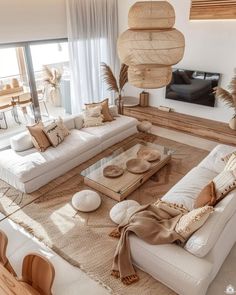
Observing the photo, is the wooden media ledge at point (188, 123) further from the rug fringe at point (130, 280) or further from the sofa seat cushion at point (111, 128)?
the rug fringe at point (130, 280)

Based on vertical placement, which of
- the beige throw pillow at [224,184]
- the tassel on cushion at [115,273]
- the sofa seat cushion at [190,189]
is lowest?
the tassel on cushion at [115,273]

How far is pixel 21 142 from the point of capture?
4.37 meters

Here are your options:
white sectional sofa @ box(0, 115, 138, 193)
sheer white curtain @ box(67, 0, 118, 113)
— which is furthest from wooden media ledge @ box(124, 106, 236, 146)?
sheer white curtain @ box(67, 0, 118, 113)

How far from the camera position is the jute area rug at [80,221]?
2.71m

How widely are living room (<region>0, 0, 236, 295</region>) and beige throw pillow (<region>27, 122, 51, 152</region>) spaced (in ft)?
0.09

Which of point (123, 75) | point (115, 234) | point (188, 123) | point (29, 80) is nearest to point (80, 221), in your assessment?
point (115, 234)

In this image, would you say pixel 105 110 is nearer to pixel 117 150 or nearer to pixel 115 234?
pixel 117 150

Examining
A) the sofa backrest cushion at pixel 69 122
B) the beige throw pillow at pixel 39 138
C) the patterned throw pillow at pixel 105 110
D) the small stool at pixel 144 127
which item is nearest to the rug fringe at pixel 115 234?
the beige throw pillow at pixel 39 138

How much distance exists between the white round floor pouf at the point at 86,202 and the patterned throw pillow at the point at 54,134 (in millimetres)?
1287

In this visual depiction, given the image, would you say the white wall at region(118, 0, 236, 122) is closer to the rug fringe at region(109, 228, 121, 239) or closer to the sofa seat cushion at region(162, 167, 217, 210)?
the sofa seat cushion at region(162, 167, 217, 210)

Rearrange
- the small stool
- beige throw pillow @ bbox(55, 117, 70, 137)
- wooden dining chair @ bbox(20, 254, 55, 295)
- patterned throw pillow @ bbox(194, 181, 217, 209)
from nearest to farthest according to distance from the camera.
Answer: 1. wooden dining chair @ bbox(20, 254, 55, 295)
2. patterned throw pillow @ bbox(194, 181, 217, 209)
3. beige throw pillow @ bbox(55, 117, 70, 137)
4. the small stool

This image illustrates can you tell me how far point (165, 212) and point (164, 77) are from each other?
1455 millimetres

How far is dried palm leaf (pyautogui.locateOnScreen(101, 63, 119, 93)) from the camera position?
20.5 ft

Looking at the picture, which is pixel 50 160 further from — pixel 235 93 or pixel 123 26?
pixel 123 26
